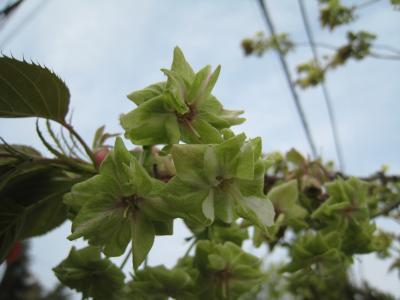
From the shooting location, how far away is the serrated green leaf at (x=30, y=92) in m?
0.83

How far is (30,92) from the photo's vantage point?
2.91ft

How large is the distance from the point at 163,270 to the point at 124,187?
1.15 ft

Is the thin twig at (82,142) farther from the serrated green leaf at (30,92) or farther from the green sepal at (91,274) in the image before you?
the green sepal at (91,274)

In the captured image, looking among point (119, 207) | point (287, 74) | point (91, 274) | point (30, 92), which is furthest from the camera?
point (287, 74)

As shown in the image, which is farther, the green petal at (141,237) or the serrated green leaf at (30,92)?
the serrated green leaf at (30,92)

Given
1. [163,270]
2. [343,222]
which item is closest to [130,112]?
[163,270]

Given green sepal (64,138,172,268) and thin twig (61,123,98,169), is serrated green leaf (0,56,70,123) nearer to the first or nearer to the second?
thin twig (61,123,98,169)

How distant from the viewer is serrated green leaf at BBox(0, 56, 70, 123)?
2.72 ft

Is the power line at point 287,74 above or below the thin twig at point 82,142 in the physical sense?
below

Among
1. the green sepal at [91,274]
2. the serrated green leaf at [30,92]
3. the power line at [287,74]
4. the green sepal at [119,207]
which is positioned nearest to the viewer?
the green sepal at [119,207]

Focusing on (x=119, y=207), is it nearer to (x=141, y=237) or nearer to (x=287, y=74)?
(x=141, y=237)

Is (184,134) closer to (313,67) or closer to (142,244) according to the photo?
(142,244)

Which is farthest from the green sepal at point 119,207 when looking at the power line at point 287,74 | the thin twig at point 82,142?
the power line at point 287,74

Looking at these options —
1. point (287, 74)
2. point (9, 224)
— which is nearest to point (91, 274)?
point (9, 224)
